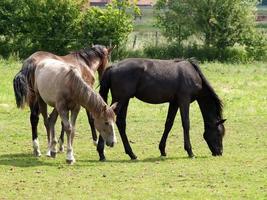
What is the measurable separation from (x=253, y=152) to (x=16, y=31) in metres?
23.3

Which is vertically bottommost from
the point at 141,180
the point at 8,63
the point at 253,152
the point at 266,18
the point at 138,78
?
the point at 266,18

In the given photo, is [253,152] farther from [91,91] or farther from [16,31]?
[16,31]

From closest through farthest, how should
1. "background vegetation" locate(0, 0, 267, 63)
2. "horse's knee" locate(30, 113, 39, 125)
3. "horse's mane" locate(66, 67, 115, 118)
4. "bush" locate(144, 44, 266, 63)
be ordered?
1. "horse's mane" locate(66, 67, 115, 118)
2. "horse's knee" locate(30, 113, 39, 125)
3. "background vegetation" locate(0, 0, 267, 63)
4. "bush" locate(144, 44, 266, 63)

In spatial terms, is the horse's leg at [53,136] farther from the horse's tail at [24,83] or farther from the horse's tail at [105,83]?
the horse's tail at [105,83]

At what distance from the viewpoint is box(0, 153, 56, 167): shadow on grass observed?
424 inches

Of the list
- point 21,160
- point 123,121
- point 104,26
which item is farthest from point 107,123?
point 104,26

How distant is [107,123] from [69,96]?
77 cm

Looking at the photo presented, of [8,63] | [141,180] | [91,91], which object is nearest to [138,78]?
[91,91]

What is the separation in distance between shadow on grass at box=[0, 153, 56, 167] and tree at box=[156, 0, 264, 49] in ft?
80.4

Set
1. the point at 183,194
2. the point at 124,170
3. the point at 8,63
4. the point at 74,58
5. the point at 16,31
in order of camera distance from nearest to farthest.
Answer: the point at 183,194, the point at 124,170, the point at 74,58, the point at 8,63, the point at 16,31

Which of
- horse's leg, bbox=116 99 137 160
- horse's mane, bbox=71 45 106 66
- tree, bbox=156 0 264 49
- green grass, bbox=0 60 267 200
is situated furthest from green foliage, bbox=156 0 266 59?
horse's leg, bbox=116 99 137 160

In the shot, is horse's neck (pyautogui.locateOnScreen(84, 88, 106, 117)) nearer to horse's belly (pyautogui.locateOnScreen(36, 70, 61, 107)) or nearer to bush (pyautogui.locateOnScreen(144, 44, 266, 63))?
horse's belly (pyautogui.locateOnScreen(36, 70, 61, 107))

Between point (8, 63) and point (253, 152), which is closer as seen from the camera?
point (253, 152)

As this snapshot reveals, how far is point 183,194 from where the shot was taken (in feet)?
27.6
